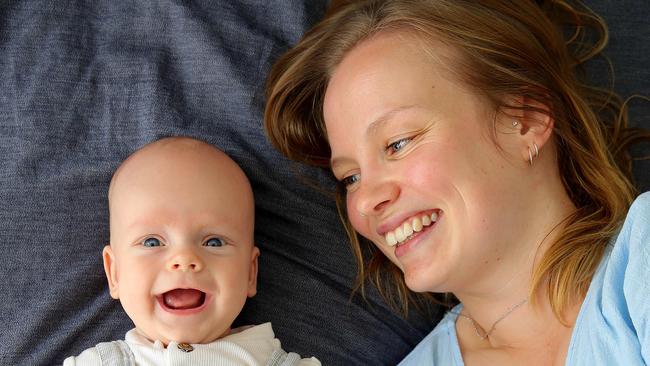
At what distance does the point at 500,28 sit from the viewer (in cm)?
212

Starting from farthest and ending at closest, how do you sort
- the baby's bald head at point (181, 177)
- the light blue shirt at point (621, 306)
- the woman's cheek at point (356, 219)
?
the woman's cheek at point (356, 219) < the baby's bald head at point (181, 177) < the light blue shirt at point (621, 306)

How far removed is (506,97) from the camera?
2045mm

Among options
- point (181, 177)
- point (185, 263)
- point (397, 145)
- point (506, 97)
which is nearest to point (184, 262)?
point (185, 263)

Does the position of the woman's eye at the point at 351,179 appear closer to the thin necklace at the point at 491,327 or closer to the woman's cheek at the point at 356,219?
the woman's cheek at the point at 356,219

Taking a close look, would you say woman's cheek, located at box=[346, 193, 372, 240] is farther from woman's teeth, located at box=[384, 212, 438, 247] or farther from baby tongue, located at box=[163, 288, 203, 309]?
baby tongue, located at box=[163, 288, 203, 309]

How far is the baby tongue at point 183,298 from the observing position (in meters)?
2.04

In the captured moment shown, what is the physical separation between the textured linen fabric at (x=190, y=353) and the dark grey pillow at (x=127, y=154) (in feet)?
0.48

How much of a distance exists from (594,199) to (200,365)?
3.41 ft

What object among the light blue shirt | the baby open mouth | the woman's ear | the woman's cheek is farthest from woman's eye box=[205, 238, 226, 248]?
the light blue shirt

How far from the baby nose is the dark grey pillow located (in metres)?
0.31

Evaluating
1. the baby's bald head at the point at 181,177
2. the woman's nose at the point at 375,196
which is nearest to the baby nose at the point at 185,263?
the baby's bald head at the point at 181,177

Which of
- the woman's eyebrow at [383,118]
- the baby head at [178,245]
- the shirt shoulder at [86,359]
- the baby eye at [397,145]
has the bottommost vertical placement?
the shirt shoulder at [86,359]

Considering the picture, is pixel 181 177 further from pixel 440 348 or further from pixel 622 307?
pixel 622 307

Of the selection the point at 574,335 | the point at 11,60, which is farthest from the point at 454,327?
the point at 11,60
